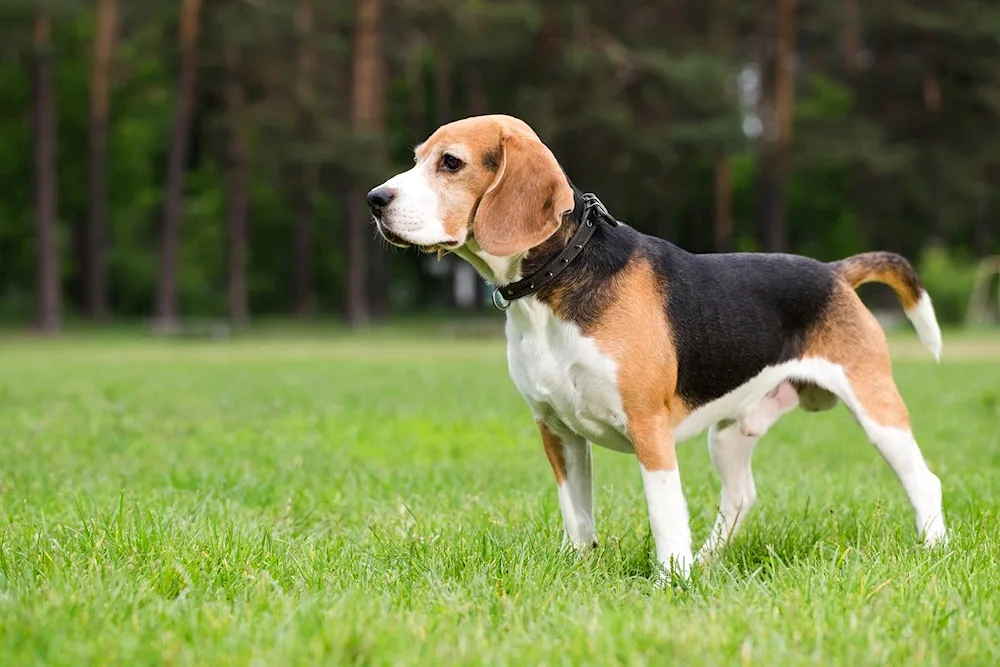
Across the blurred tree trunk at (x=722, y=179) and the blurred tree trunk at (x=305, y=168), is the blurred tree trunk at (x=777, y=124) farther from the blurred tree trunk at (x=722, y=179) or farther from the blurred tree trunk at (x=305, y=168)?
the blurred tree trunk at (x=305, y=168)

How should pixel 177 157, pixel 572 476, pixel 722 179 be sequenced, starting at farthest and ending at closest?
pixel 722 179
pixel 177 157
pixel 572 476

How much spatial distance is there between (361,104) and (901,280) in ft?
97.1

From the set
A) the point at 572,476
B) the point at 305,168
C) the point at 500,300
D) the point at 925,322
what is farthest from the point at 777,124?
the point at 500,300

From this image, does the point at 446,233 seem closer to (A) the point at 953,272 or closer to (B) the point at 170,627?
(B) the point at 170,627

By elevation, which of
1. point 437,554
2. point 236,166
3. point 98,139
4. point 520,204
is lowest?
point 437,554

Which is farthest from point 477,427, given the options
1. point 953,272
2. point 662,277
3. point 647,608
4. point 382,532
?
point 953,272

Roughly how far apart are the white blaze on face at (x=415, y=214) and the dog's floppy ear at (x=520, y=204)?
146 mm

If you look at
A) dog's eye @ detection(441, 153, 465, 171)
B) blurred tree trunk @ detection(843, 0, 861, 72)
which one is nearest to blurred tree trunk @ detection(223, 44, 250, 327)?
blurred tree trunk @ detection(843, 0, 861, 72)

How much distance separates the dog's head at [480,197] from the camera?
13.7ft

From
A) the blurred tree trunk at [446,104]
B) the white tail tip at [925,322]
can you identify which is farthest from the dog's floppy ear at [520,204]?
the blurred tree trunk at [446,104]

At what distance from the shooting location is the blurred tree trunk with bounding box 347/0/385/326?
3334 cm

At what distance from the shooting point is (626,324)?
167 inches

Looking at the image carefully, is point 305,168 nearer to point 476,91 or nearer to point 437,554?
point 476,91

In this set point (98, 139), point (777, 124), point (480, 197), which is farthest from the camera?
point (98, 139)
